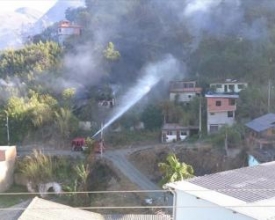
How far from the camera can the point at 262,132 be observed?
61.7 feet

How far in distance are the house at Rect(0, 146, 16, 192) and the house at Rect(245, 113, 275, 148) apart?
989 cm

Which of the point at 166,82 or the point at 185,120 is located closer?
the point at 185,120

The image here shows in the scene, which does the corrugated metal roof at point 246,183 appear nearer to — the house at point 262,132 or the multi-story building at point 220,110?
the house at point 262,132

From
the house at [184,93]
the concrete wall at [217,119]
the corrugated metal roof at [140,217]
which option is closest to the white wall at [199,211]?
the corrugated metal roof at [140,217]

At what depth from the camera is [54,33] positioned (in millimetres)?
34281

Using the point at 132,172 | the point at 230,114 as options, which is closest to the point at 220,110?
the point at 230,114

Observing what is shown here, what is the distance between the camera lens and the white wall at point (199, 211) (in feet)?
27.8

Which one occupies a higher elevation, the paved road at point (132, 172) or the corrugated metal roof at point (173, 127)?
the corrugated metal roof at point (173, 127)

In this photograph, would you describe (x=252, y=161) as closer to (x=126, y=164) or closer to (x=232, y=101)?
(x=232, y=101)

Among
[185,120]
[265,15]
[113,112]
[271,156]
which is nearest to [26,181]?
[113,112]

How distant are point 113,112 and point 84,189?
20.6ft

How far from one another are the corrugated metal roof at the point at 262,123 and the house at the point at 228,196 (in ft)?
28.1

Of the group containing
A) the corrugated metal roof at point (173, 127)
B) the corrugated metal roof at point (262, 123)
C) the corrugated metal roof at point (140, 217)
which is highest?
the corrugated metal roof at point (262, 123)

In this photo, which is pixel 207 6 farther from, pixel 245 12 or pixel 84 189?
pixel 84 189
